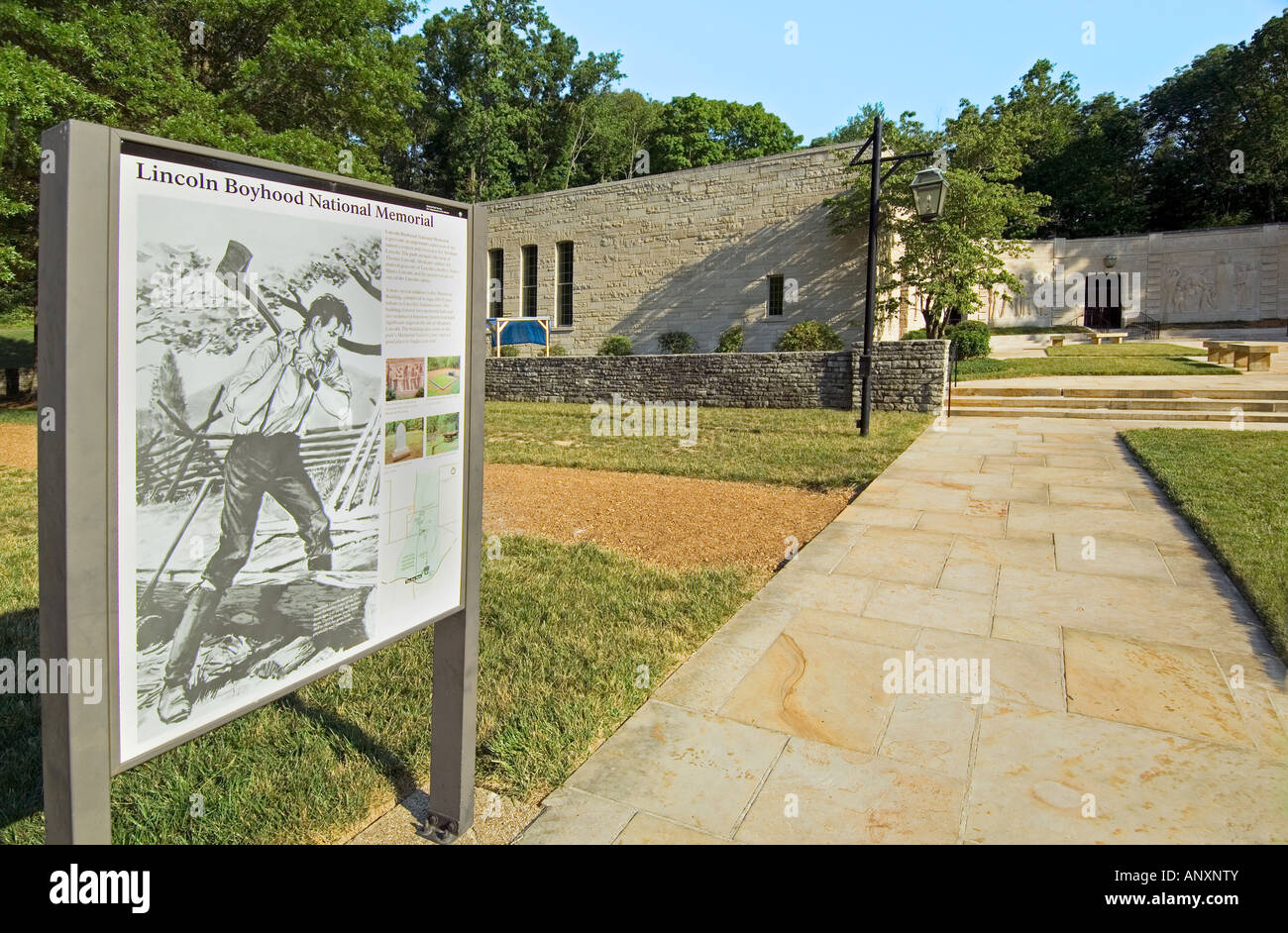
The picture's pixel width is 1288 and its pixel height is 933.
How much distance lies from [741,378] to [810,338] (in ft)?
8.89

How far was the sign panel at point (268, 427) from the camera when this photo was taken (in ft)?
5.55

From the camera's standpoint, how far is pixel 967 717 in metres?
3.36

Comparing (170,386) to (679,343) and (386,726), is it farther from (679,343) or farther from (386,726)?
(679,343)

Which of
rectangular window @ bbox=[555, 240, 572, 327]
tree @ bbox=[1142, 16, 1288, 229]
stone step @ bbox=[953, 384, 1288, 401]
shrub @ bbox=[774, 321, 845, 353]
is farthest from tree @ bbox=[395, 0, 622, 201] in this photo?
tree @ bbox=[1142, 16, 1288, 229]

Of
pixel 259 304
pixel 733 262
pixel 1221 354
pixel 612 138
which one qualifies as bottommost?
pixel 259 304

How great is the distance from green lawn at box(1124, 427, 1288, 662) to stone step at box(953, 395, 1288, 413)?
2740 millimetres

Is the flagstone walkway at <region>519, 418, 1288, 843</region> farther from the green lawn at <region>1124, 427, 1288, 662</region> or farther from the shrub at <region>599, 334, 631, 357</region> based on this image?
the shrub at <region>599, 334, 631, 357</region>

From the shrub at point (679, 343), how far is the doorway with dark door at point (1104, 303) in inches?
1054

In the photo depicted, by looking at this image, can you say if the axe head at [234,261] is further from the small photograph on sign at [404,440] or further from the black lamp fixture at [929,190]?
the black lamp fixture at [929,190]

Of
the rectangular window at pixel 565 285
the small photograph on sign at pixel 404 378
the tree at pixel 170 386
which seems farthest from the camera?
the rectangular window at pixel 565 285

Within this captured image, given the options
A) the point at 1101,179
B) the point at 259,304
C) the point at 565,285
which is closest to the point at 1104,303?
the point at 1101,179

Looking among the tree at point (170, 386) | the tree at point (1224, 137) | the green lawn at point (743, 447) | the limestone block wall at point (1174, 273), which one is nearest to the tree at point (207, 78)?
the green lawn at point (743, 447)

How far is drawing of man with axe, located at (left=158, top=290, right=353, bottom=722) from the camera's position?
186 centimetres
